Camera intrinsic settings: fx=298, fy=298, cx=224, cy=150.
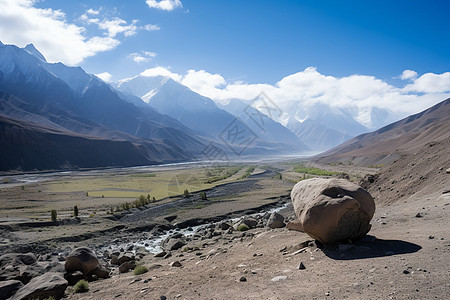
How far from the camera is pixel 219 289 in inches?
376

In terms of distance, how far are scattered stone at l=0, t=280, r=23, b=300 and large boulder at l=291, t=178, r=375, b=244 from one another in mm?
11043

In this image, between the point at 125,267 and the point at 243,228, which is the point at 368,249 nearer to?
the point at 125,267

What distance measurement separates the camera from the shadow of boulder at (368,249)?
9445 millimetres

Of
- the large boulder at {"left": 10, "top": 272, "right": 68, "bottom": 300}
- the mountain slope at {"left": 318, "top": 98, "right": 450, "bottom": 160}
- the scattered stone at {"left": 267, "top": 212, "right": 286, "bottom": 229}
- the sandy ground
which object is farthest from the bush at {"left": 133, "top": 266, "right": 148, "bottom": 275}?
the mountain slope at {"left": 318, "top": 98, "right": 450, "bottom": 160}

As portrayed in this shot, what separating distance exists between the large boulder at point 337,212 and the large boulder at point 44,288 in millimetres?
9563

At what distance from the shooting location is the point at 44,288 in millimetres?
10898

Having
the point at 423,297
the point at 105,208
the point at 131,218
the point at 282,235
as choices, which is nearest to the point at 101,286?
the point at 282,235

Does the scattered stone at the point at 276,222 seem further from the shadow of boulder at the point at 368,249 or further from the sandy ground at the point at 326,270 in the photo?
the shadow of boulder at the point at 368,249

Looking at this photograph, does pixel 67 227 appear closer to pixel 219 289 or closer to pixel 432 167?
pixel 219 289

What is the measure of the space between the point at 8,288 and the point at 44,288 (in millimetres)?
1388

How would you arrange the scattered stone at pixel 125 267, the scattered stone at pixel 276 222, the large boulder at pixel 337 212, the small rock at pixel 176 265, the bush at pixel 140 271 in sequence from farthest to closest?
the scattered stone at pixel 276 222 < the scattered stone at pixel 125 267 < the small rock at pixel 176 265 < the bush at pixel 140 271 < the large boulder at pixel 337 212

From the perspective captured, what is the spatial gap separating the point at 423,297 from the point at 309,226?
15.2 feet

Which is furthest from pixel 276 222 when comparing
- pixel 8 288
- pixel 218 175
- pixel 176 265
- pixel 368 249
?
pixel 218 175

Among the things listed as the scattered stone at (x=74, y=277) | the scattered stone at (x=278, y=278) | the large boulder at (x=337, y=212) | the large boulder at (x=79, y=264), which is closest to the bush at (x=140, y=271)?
the large boulder at (x=79, y=264)
